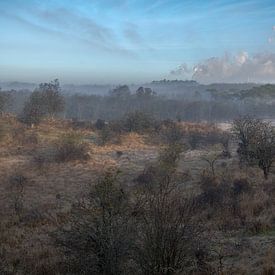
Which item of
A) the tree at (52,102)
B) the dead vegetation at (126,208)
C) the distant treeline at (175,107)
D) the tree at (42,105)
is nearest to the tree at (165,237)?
the dead vegetation at (126,208)

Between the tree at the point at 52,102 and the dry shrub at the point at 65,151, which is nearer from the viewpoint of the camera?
the dry shrub at the point at 65,151

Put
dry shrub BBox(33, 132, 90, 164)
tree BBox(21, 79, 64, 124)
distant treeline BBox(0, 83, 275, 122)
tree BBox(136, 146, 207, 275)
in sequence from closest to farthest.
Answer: tree BBox(136, 146, 207, 275), dry shrub BBox(33, 132, 90, 164), tree BBox(21, 79, 64, 124), distant treeline BBox(0, 83, 275, 122)

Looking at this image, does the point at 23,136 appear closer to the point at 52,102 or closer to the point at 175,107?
the point at 52,102

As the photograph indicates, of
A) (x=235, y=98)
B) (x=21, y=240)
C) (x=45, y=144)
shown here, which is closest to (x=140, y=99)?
(x=235, y=98)

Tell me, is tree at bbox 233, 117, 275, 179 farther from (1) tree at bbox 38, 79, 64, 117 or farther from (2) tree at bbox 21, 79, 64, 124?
(1) tree at bbox 38, 79, 64, 117

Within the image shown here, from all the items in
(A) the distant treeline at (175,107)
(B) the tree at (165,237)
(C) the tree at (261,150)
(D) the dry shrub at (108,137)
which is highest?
(B) the tree at (165,237)

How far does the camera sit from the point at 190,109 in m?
129

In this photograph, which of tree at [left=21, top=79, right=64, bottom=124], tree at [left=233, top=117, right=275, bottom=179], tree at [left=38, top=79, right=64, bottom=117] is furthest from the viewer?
tree at [left=38, top=79, right=64, bottom=117]

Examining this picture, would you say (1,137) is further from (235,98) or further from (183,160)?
(235,98)

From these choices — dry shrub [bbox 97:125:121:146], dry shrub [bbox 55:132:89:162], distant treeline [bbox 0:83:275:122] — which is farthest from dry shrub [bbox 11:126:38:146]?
distant treeline [bbox 0:83:275:122]

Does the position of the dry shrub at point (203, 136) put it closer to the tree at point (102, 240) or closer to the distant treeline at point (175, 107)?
the tree at point (102, 240)

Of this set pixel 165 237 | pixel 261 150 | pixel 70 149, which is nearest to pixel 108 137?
pixel 70 149

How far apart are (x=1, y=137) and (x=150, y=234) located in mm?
40747

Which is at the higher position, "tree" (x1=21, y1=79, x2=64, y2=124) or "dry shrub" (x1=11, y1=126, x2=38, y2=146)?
"tree" (x1=21, y1=79, x2=64, y2=124)
